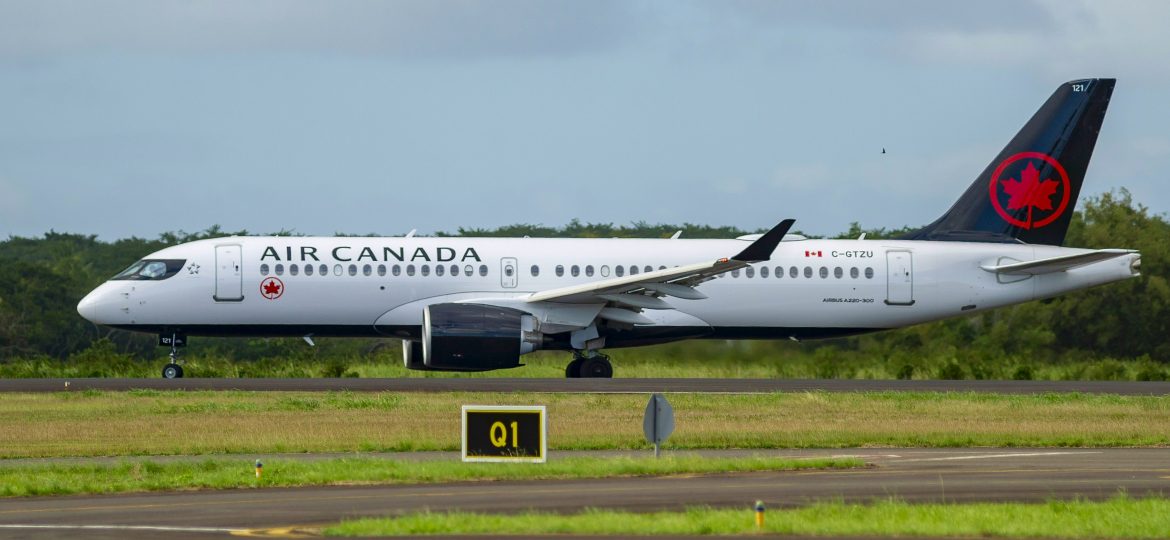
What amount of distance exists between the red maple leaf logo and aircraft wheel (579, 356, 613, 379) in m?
11.4

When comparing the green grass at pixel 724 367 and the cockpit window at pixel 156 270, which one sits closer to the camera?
the cockpit window at pixel 156 270

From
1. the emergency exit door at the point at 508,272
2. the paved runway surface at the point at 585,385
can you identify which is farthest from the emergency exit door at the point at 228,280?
the emergency exit door at the point at 508,272

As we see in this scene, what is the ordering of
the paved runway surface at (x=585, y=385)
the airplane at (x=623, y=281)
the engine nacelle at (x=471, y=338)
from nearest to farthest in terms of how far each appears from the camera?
the paved runway surface at (x=585, y=385)
the engine nacelle at (x=471, y=338)
the airplane at (x=623, y=281)

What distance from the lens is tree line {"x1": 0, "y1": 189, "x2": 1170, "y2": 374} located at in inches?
2140

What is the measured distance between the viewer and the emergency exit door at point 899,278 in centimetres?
4138

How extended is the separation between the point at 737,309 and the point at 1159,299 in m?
23.7

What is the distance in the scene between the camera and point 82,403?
31172mm

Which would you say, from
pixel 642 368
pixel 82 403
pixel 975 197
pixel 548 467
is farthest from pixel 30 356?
pixel 548 467

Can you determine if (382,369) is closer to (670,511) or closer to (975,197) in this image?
(975,197)

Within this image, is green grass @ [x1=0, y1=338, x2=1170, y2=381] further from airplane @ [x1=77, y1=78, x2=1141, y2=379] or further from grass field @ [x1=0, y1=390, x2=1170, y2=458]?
grass field @ [x1=0, y1=390, x2=1170, y2=458]

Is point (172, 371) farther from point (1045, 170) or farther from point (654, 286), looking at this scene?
point (1045, 170)

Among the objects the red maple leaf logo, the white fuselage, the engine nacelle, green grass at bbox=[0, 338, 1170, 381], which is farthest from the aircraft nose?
the red maple leaf logo

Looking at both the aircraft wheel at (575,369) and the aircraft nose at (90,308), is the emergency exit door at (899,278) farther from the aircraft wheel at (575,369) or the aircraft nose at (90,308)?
the aircraft nose at (90,308)

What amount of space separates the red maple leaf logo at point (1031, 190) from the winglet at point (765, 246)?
363 inches
